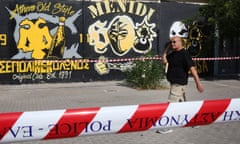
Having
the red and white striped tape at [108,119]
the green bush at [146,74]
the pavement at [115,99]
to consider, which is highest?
the red and white striped tape at [108,119]

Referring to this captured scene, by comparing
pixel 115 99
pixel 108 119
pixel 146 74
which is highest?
pixel 108 119

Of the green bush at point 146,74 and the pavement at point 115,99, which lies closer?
the pavement at point 115,99

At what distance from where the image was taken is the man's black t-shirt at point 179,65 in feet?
23.5

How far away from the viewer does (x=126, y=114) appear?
4.53 m

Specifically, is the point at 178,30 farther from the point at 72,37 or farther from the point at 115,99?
Result: the point at 115,99

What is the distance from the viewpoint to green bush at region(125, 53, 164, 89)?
13.0 metres

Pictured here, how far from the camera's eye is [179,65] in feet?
23.6

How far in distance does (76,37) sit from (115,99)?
170 inches

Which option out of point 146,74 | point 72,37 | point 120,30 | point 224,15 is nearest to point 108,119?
point 146,74

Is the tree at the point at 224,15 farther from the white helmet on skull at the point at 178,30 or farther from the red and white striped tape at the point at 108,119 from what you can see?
the red and white striped tape at the point at 108,119

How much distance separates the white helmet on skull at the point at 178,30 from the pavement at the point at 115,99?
2166mm

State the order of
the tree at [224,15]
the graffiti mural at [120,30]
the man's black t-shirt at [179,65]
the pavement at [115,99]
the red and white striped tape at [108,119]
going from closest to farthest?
the red and white striped tape at [108,119], the pavement at [115,99], the man's black t-shirt at [179,65], the tree at [224,15], the graffiti mural at [120,30]

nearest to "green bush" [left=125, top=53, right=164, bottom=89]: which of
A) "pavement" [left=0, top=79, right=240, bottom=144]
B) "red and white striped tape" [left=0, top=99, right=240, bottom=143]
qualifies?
"pavement" [left=0, top=79, right=240, bottom=144]

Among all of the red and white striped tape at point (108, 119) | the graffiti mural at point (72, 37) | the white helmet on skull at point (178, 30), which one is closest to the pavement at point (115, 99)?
the graffiti mural at point (72, 37)
